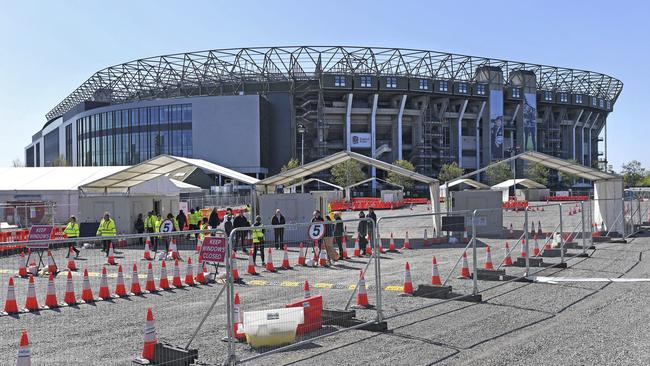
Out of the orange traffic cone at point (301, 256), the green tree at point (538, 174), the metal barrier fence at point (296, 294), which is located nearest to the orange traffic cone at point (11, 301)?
the metal barrier fence at point (296, 294)

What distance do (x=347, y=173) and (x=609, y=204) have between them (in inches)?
2385

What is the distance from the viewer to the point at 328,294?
12430 millimetres

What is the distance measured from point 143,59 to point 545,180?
66.9 m

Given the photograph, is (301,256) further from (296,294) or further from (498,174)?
(498,174)

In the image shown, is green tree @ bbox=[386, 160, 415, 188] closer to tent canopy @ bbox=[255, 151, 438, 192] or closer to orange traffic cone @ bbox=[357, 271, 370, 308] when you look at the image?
tent canopy @ bbox=[255, 151, 438, 192]

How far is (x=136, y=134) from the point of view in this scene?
96.8m

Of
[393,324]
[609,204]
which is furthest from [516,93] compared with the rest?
[393,324]

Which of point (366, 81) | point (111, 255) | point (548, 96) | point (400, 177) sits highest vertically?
point (548, 96)

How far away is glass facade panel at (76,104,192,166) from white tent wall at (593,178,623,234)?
71.5 meters

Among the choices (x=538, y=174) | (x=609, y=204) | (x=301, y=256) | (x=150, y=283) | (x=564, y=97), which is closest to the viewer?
(x=301, y=256)

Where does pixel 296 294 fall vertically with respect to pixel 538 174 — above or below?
below

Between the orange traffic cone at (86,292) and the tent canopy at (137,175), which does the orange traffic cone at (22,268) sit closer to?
the orange traffic cone at (86,292)

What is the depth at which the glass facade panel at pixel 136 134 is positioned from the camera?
307ft

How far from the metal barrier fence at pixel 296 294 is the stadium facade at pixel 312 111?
7356 centimetres
